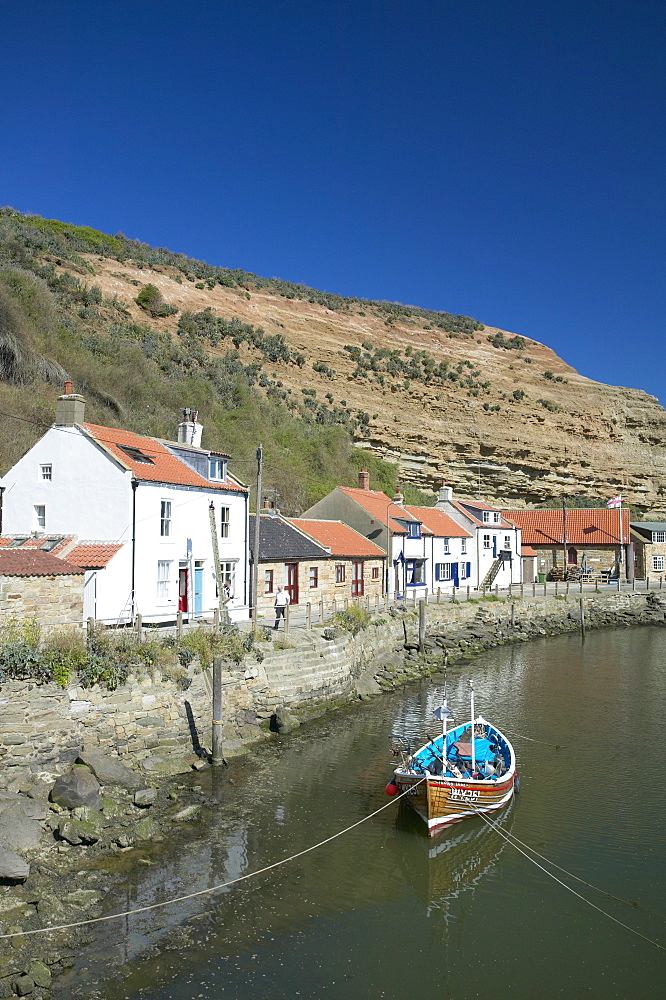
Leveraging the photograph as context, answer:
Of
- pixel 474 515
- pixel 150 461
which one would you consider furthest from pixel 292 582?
pixel 474 515

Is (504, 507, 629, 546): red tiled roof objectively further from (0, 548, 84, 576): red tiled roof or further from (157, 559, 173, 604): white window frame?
(0, 548, 84, 576): red tiled roof

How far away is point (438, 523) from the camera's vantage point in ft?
177

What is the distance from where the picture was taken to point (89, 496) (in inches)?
1045

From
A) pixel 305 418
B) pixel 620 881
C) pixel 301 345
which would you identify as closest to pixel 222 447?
pixel 305 418

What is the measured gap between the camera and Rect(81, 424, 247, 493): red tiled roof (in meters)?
26.6

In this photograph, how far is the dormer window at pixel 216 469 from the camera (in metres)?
31.4

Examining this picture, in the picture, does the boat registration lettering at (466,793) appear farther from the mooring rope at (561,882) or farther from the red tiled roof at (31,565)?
the red tiled roof at (31,565)

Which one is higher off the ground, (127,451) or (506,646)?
(127,451)

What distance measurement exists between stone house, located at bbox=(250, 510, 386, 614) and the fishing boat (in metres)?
15.0

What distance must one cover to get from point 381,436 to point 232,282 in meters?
35.8

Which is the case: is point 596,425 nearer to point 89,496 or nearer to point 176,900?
point 89,496

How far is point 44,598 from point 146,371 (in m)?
41.6

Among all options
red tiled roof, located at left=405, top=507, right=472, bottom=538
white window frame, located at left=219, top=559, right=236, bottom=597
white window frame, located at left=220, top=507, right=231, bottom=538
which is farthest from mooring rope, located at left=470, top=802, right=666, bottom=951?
red tiled roof, located at left=405, top=507, right=472, bottom=538

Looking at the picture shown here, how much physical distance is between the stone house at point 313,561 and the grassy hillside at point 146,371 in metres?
11.2
